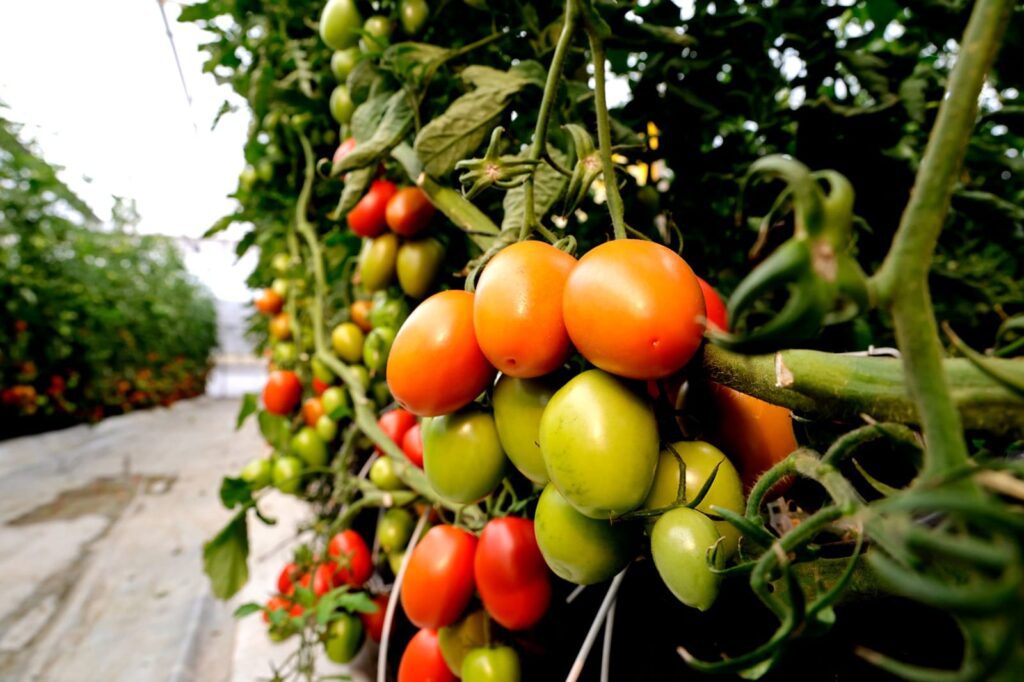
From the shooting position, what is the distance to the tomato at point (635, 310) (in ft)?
0.86

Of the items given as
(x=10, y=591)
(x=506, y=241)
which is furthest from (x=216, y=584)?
(x=10, y=591)

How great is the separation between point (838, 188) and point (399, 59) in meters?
0.49

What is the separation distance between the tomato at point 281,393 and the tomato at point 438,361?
77cm

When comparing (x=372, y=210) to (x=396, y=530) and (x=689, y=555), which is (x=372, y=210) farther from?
(x=689, y=555)

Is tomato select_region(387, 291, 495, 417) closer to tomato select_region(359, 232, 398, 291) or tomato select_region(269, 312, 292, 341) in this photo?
tomato select_region(359, 232, 398, 291)

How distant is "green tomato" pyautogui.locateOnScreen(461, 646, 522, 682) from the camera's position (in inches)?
18.8

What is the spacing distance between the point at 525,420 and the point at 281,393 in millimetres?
835

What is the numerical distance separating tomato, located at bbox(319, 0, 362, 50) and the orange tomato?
1.74 ft

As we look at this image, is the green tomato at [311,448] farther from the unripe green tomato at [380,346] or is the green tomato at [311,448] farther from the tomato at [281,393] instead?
the unripe green tomato at [380,346]

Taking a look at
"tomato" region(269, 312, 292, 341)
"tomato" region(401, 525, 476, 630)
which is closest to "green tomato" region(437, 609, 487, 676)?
"tomato" region(401, 525, 476, 630)

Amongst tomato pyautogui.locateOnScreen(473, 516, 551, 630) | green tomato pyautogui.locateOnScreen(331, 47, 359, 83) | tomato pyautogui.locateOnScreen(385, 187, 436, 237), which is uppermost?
green tomato pyautogui.locateOnScreen(331, 47, 359, 83)

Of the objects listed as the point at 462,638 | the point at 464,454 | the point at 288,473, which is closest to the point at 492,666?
the point at 462,638

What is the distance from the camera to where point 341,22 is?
2.25 feet

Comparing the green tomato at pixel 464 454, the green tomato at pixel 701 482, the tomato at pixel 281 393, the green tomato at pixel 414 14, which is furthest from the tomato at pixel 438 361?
the tomato at pixel 281 393
